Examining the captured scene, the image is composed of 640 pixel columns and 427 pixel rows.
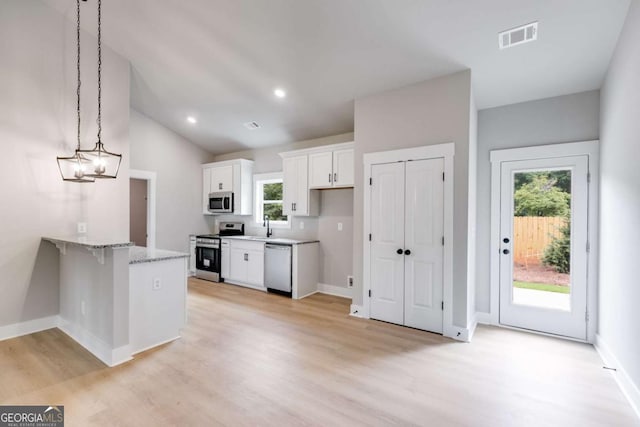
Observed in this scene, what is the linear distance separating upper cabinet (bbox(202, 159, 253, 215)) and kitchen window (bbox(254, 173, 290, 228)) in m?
0.15

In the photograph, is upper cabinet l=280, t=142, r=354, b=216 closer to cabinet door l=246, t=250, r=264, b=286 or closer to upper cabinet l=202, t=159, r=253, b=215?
cabinet door l=246, t=250, r=264, b=286

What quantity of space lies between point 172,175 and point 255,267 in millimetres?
2635

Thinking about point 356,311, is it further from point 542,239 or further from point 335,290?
point 542,239

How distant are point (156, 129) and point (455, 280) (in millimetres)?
5767

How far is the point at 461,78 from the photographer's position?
3.23 metres

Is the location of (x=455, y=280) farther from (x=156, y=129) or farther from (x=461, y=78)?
(x=156, y=129)

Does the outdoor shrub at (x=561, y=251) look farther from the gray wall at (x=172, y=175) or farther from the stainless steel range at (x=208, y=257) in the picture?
the gray wall at (x=172, y=175)

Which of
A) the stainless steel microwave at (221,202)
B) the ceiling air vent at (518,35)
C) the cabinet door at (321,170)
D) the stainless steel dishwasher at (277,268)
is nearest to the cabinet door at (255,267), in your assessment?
the stainless steel dishwasher at (277,268)

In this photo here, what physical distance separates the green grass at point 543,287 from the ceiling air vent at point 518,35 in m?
2.67

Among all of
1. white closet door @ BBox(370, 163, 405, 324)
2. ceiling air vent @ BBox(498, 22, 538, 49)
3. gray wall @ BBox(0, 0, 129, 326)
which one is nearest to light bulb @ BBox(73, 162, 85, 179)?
gray wall @ BBox(0, 0, 129, 326)

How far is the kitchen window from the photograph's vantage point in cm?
589

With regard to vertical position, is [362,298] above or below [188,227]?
below

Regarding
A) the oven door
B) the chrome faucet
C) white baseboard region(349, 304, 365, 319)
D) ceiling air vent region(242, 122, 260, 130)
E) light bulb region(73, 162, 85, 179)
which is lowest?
white baseboard region(349, 304, 365, 319)

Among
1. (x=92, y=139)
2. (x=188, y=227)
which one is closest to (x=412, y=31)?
(x=92, y=139)
